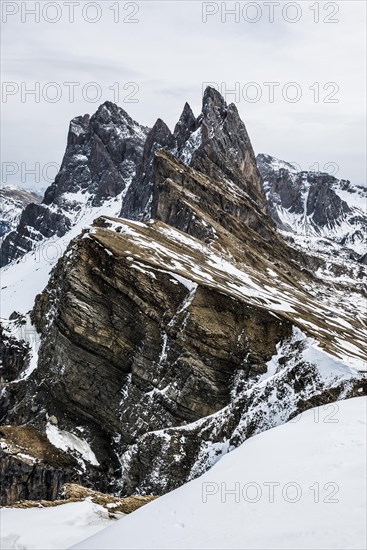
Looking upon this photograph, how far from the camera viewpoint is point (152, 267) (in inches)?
1702

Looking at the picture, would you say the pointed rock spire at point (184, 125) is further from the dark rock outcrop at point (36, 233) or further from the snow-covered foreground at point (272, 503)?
the snow-covered foreground at point (272, 503)

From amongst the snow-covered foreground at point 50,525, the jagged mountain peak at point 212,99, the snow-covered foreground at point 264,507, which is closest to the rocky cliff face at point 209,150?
the jagged mountain peak at point 212,99

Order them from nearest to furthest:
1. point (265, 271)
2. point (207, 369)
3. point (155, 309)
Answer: point (207, 369)
point (155, 309)
point (265, 271)

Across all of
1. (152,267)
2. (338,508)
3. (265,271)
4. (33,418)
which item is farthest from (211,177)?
(338,508)

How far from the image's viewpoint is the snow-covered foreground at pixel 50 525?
1673 cm

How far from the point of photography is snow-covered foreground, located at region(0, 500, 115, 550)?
1673 centimetres

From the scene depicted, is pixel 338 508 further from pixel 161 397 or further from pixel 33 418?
pixel 33 418

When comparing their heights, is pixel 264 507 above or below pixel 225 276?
below

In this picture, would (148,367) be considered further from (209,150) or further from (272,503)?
(209,150)

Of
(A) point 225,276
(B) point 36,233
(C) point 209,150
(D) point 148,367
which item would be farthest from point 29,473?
(B) point 36,233

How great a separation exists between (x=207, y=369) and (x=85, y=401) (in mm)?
11607

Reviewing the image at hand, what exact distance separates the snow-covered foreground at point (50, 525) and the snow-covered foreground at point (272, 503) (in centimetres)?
322

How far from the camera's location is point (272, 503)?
12.8 meters

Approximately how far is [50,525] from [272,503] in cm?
949
